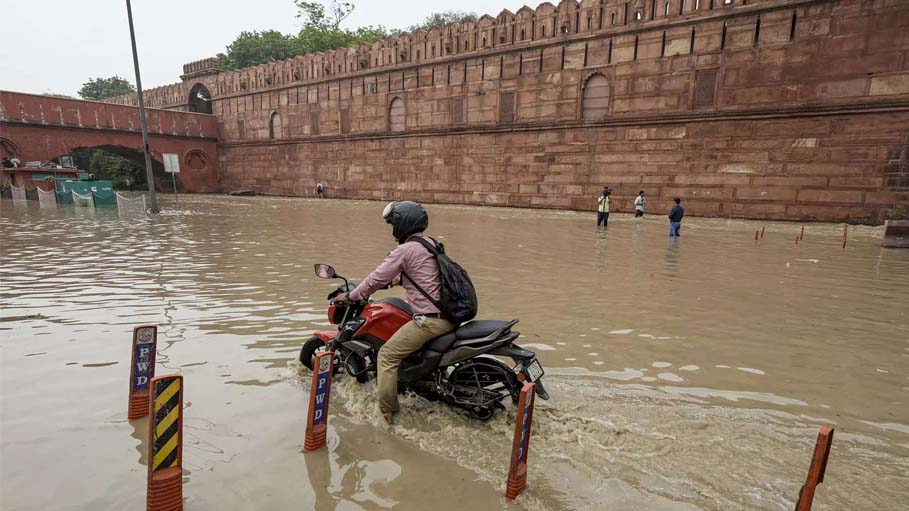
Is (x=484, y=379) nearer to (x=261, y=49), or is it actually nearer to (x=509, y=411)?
(x=509, y=411)

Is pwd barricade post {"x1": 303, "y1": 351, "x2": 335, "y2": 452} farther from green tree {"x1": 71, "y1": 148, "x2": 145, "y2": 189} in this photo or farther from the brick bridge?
green tree {"x1": 71, "y1": 148, "x2": 145, "y2": 189}

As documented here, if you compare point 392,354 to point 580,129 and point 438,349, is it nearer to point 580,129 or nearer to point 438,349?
point 438,349

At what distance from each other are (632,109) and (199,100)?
3646 centimetres

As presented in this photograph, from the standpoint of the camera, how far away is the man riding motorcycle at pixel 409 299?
3.06 meters

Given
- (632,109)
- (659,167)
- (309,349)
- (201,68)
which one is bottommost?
(309,349)

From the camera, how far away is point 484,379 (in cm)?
320

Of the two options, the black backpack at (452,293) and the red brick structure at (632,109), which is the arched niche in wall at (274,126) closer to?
the red brick structure at (632,109)

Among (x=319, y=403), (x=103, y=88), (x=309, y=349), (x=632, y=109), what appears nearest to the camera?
(x=319, y=403)

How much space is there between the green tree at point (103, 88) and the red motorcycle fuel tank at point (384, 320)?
79325 millimetres

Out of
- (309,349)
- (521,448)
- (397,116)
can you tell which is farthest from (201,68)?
(521,448)

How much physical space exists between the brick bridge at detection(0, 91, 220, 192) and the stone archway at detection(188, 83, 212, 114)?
3842 millimetres

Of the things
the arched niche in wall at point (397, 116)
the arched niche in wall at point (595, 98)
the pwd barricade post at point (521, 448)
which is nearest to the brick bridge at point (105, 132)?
the arched niche in wall at point (397, 116)

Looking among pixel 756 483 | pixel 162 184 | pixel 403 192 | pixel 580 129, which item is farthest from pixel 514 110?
pixel 162 184

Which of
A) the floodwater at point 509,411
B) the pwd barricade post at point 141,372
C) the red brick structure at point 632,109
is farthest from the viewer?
the red brick structure at point 632,109
